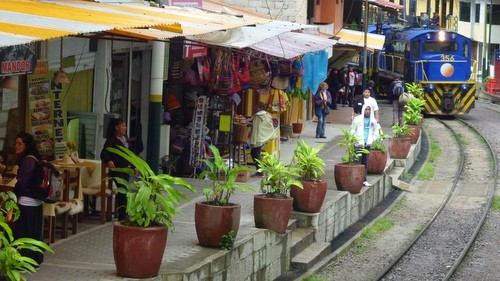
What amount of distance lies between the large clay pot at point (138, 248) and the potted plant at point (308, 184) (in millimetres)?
5470

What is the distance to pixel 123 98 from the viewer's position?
18.4 metres

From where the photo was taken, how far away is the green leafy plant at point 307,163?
15.9m

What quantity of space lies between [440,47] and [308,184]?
26.4 m

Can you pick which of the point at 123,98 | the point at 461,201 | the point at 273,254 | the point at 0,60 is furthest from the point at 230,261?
the point at 461,201

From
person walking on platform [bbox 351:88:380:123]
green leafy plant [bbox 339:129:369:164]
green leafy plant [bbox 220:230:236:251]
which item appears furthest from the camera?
person walking on platform [bbox 351:88:380:123]

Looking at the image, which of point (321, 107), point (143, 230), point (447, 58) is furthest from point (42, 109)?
point (447, 58)

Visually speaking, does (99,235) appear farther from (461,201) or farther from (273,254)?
(461,201)

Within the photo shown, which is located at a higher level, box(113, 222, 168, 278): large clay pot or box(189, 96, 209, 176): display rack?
box(189, 96, 209, 176): display rack

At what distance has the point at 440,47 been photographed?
41.1 m

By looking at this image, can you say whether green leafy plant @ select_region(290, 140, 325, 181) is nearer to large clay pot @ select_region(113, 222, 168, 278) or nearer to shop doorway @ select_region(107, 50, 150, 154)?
shop doorway @ select_region(107, 50, 150, 154)

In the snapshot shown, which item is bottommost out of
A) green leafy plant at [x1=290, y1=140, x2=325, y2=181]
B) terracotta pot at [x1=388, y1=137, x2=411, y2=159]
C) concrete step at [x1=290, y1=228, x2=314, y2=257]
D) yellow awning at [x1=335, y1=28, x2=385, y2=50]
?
concrete step at [x1=290, y1=228, x2=314, y2=257]

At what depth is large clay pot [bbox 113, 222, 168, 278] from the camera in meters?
10.4

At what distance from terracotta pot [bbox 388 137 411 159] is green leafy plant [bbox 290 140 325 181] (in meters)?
8.94

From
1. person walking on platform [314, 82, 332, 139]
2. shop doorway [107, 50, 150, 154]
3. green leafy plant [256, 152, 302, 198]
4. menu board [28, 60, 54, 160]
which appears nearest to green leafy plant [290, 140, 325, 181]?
green leafy plant [256, 152, 302, 198]
